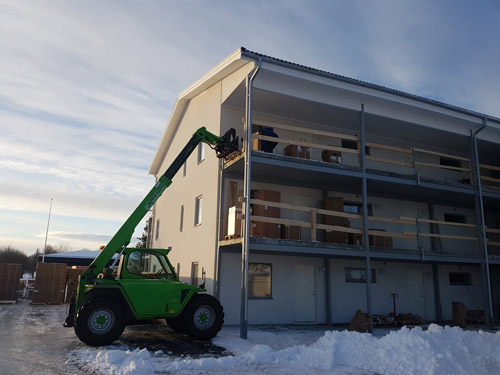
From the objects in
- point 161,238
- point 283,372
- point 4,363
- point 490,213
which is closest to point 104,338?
point 4,363

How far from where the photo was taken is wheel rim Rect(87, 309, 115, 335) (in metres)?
9.20

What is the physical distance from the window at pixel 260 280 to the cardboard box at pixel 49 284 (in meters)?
12.3

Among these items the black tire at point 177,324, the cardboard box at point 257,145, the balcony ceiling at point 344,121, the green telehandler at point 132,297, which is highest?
the balcony ceiling at point 344,121

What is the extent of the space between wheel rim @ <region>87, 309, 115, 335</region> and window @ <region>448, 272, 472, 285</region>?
44.5ft

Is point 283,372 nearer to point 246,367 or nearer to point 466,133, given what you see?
point 246,367

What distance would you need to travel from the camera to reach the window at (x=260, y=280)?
44.1 ft

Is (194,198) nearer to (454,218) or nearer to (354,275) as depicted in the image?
(354,275)

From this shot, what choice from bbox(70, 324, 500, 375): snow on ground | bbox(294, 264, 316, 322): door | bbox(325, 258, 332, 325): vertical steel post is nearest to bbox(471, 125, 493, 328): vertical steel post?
bbox(325, 258, 332, 325): vertical steel post

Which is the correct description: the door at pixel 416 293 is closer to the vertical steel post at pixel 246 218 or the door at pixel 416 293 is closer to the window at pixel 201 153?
the vertical steel post at pixel 246 218

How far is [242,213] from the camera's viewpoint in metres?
11.5

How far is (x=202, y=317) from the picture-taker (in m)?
10.3

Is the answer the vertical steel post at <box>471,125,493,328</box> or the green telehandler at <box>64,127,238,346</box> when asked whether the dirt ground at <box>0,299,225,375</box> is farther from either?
the vertical steel post at <box>471,125,493,328</box>

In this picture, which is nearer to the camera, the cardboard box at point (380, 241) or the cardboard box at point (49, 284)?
the cardboard box at point (380, 241)

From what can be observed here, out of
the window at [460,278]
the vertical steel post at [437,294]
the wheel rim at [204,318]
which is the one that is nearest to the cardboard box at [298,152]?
the wheel rim at [204,318]
